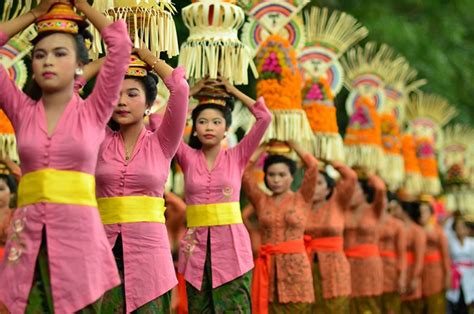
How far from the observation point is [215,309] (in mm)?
8086

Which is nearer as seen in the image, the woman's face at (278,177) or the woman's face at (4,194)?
the woman's face at (4,194)

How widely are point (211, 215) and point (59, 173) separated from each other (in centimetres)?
280

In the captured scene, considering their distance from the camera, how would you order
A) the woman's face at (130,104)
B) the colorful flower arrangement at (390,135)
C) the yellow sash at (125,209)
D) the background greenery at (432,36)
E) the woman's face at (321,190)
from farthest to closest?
the background greenery at (432,36), the colorful flower arrangement at (390,135), the woman's face at (321,190), the woman's face at (130,104), the yellow sash at (125,209)

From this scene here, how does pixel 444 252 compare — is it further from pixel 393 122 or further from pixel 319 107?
pixel 319 107

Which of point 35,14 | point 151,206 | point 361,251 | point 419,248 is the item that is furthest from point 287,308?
point 419,248

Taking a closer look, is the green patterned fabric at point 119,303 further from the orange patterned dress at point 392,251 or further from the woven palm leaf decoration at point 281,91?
the orange patterned dress at point 392,251

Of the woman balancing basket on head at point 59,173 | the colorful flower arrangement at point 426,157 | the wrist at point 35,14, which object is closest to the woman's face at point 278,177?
the woman balancing basket on head at point 59,173

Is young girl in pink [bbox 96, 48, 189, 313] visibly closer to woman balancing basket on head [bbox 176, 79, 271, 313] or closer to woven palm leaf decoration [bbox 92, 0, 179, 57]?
woven palm leaf decoration [bbox 92, 0, 179, 57]

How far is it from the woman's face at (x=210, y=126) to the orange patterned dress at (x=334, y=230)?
305 centimetres

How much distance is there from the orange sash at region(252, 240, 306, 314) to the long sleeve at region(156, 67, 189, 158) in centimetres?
314

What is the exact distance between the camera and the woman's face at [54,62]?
220 inches

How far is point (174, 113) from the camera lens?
670 centimetres

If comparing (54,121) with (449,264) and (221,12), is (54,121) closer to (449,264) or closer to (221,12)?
(221,12)

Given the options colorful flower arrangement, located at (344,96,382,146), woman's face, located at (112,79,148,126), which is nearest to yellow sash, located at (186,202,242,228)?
woman's face, located at (112,79,148,126)
